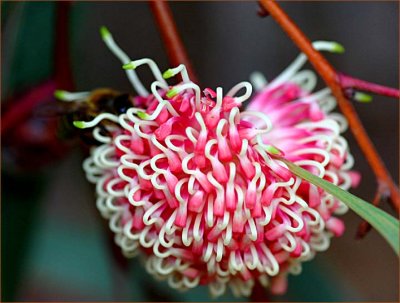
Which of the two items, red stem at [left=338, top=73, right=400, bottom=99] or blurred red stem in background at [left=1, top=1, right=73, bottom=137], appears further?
blurred red stem in background at [left=1, top=1, right=73, bottom=137]

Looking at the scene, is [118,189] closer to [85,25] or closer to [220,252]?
[220,252]

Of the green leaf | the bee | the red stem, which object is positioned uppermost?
the bee

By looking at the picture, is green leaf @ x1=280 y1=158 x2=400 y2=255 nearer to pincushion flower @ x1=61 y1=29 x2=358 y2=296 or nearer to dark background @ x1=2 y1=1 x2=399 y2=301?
pincushion flower @ x1=61 y1=29 x2=358 y2=296

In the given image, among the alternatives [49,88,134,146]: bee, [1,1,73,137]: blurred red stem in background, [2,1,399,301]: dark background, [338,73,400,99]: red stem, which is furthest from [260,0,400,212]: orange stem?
[2,1,399,301]: dark background

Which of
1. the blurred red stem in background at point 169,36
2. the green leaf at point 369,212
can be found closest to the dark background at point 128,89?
the blurred red stem in background at point 169,36

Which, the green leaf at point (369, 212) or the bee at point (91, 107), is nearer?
the green leaf at point (369, 212)

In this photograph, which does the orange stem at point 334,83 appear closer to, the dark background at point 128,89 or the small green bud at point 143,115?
the small green bud at point 143,115

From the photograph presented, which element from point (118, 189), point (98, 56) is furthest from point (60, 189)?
point (118, 189)
